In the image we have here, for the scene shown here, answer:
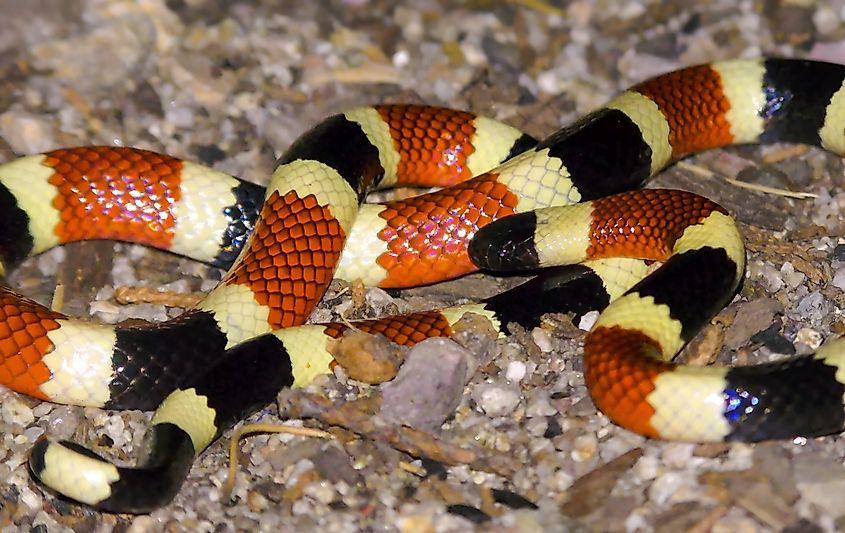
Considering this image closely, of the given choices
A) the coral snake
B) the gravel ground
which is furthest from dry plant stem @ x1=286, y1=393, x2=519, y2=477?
the coral snake

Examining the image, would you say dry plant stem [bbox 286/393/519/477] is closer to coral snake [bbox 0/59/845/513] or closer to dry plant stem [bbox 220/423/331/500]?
dry plant stem [bbox 220/423/331/500]

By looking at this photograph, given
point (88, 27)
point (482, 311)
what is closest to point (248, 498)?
point (482, 311)

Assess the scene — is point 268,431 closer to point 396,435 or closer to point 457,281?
point 396,435

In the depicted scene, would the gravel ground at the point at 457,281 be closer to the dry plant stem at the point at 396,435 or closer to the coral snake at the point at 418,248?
the dry plant stem at the point at 396,435

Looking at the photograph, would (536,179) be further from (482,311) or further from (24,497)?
(24,497)

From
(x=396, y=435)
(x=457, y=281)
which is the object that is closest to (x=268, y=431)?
(x=396, y=435)

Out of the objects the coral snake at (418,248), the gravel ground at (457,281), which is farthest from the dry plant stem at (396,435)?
the coral snake at (418,248)
